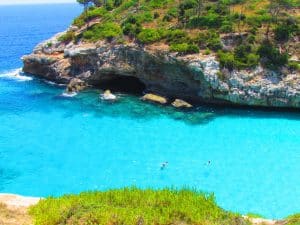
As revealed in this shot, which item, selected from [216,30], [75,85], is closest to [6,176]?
[75,85]

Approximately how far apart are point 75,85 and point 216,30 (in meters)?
18.4

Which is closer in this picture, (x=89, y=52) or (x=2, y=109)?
(x=2, y=109)

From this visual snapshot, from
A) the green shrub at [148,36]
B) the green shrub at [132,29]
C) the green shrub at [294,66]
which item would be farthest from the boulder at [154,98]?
the green shrub at [294,66]

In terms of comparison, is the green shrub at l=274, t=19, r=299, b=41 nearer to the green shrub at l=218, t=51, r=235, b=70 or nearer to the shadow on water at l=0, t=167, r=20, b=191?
the green shrub at l=218, t=51, r=235, b=70

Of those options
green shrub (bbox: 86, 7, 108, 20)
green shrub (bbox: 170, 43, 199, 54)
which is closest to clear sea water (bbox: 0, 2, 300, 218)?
green shrub (bbox: 170, 43, 199, 54)

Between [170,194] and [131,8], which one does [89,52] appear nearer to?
[131,8]

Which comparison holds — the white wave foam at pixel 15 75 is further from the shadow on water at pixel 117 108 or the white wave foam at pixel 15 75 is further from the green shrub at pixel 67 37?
the green shrub at pixel 67 37

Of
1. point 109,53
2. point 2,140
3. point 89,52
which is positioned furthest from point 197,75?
point 2,140

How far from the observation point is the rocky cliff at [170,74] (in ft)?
135

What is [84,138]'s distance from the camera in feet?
119

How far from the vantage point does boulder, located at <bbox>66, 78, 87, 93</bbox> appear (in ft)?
161

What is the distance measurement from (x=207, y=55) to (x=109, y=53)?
40.2ft

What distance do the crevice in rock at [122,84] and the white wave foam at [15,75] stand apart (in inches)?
479

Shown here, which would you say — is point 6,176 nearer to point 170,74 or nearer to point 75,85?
point 75,85
